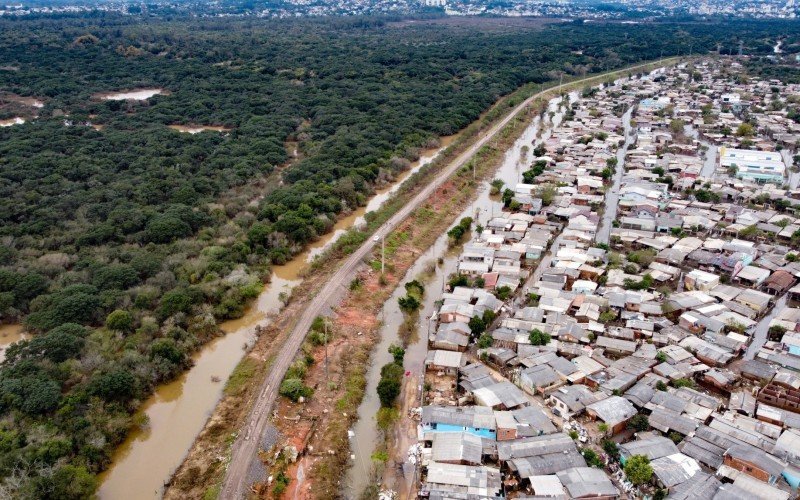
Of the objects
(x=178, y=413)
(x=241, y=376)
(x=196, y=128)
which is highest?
(x=196, y=128)

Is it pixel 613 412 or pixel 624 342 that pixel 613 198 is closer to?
pixel 624 342

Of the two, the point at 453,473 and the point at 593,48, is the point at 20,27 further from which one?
the point at 453,473

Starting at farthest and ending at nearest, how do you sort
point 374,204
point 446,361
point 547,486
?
point 374,204, point 446,361, point 547,486

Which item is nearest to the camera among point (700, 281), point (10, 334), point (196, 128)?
point (10, 334)

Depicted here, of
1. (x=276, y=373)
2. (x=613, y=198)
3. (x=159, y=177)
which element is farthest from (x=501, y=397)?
(x=159, y=177)

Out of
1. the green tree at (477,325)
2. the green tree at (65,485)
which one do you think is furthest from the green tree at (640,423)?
the green tree at (65,485)

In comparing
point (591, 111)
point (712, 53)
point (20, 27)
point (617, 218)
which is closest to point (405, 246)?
point (617, 218)

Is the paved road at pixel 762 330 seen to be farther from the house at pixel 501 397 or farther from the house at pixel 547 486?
the house at pixel 547 486

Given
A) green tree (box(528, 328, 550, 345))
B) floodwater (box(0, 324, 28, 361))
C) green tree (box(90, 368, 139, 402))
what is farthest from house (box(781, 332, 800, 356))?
floodwater (box(0, 324, 28, 361))
